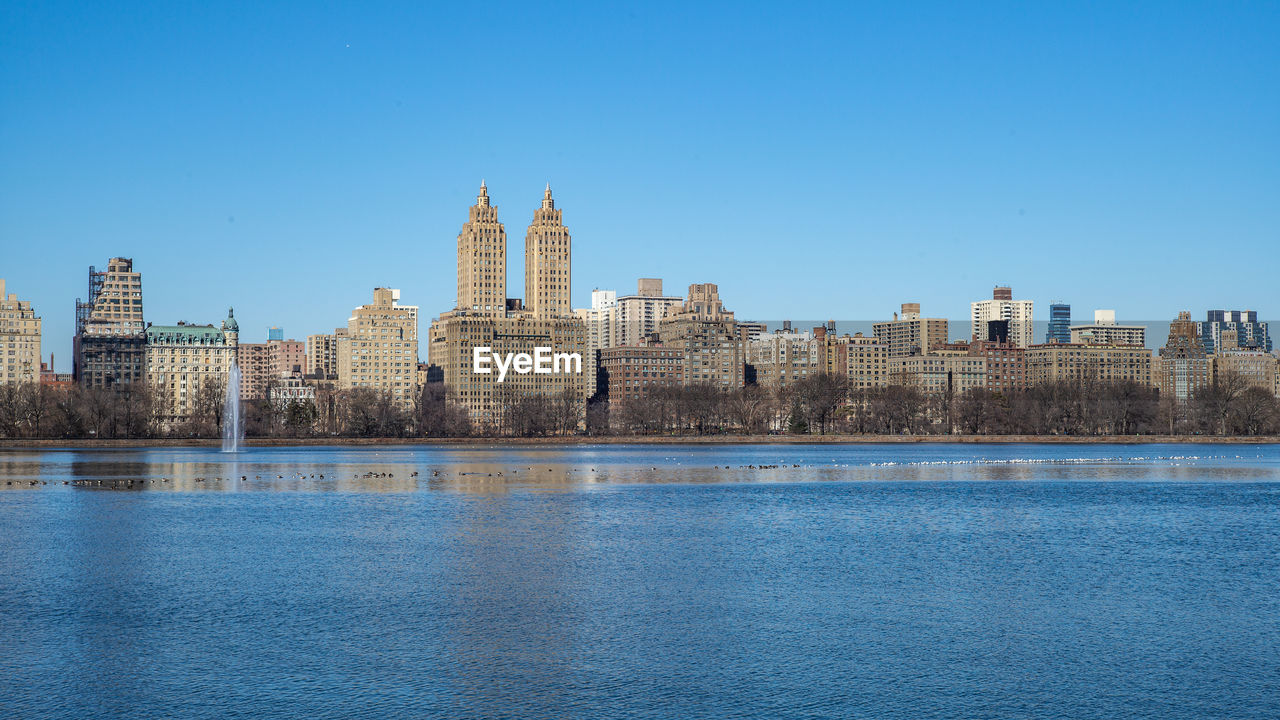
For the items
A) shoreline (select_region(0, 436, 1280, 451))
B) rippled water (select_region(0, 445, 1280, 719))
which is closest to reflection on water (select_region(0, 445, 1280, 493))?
A: rippled water (select_region(0, 445, 1280, 719))

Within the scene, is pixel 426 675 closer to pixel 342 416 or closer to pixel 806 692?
pixel 806 692

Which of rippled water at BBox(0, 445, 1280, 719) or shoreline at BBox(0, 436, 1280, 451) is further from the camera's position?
shoreline at BBox(0, 436, 1280, 451)

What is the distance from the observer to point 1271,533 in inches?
1756

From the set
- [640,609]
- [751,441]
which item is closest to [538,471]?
[640,609]

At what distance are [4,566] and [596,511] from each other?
24.3 meters

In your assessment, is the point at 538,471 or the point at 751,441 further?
the point at 751,441

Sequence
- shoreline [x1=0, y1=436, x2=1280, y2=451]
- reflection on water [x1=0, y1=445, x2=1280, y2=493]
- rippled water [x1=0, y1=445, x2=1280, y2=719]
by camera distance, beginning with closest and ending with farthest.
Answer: rippled water [x1=0, y1=445, x2=1280, y2=719] < reflection on water [x1=0, y1=445, x2=1280, y2=493] < shoreline [x1=0, y1=436, x2=1280, y2=451]

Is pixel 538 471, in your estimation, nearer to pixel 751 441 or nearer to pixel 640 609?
pixel 640 609

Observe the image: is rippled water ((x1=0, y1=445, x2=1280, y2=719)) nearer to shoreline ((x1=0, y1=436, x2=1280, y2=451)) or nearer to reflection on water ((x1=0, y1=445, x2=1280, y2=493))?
reflection on water ((x1=0, y1=445, x2=1280, y2=493))

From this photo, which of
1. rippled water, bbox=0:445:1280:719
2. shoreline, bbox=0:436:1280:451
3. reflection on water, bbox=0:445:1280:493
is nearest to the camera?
rippled water, bbox=0:445:1280:719

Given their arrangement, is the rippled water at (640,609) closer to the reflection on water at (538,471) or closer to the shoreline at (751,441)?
the reflection on water at (538,471)

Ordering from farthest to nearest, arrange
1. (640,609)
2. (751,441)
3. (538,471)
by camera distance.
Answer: (751,441) → (538,471) → (640,609)

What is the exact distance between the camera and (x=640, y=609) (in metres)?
28.2

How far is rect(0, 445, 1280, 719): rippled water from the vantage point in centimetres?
2067
